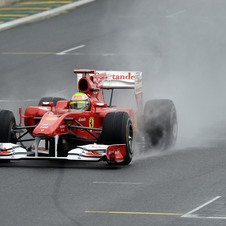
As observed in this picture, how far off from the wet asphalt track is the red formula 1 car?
0.28m

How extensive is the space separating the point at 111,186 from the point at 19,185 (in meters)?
1.44

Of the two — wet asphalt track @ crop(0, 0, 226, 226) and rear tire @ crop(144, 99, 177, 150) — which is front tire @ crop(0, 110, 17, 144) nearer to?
wet asphalt track @ crop(0, 0, 226, 226)

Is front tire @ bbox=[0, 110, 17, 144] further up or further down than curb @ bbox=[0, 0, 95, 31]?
further down

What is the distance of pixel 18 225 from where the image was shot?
30.7 feet

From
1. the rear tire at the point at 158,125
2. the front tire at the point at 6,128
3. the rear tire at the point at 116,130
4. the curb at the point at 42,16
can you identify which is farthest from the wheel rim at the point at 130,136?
the curb at the point at 42,16

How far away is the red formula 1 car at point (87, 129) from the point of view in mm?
13016

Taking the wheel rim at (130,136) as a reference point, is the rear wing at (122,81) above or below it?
above

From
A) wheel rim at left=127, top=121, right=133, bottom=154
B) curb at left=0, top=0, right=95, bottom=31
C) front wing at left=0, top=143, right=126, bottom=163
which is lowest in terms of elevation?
front wing at left=0, top=143, right=126, bottom=163

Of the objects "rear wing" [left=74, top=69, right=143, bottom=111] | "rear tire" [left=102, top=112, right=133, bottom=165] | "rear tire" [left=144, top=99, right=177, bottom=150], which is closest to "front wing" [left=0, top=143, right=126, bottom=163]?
"rear tire" [left=102, top=112, right=133, bottom=165]

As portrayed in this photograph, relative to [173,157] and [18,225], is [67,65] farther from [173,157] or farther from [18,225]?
[18,225]

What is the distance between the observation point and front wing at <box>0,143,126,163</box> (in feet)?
42.3

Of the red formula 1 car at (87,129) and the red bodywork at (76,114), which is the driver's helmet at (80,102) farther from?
the red bodywork at (76,114)

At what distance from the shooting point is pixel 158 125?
49.7 feet

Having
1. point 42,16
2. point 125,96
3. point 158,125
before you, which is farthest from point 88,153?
point 42,16
